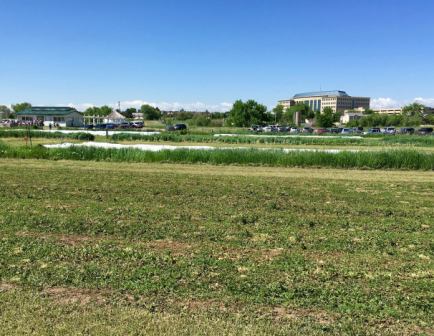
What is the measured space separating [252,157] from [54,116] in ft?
303

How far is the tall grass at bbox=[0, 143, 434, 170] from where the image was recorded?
799 inches

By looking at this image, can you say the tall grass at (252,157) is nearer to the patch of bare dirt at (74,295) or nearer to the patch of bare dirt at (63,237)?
the patch of bare dirt at (63,237)

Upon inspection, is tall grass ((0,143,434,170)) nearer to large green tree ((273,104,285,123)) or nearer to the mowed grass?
the mowed grass

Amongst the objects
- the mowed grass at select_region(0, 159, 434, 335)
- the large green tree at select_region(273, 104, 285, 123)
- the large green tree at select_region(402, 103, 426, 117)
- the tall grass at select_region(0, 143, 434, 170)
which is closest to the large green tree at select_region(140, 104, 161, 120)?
the large green tree at select_region(273, 104, 285, 123)

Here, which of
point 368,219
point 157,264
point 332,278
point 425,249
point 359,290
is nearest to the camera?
point 359,290

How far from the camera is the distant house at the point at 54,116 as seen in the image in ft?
333

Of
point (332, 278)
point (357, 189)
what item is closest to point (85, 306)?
point (332, 278)

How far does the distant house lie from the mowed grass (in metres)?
96.7

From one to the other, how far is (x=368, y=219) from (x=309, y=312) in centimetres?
474

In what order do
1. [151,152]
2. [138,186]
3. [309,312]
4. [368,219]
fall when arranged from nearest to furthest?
[309,312]
[368,219]
[138,186]
[151,152]

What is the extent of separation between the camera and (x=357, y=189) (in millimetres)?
12750

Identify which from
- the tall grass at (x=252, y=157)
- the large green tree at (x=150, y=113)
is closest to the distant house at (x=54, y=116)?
the large green tree at (x=150, y=113)

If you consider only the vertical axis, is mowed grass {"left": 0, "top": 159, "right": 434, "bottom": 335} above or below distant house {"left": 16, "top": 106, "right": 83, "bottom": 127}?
below

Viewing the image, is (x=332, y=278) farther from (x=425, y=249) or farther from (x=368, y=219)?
(x=368, y=219)
